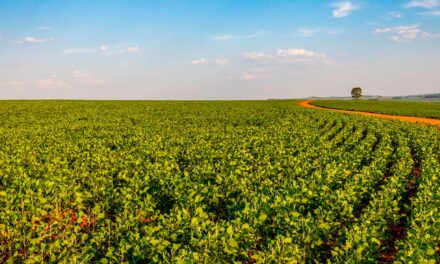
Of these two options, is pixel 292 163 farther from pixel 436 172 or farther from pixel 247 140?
pixel 247 140

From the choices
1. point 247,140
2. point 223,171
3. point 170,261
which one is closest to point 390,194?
point 223,171

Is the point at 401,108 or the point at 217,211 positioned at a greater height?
the point at 401,108

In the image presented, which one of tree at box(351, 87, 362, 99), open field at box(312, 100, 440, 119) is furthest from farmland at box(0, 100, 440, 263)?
tree at box(351, 87, 362, 99)

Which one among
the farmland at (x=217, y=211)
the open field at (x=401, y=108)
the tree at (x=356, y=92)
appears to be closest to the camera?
the farmland at (x=217, y=211)

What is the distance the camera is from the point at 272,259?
6129 millimetres

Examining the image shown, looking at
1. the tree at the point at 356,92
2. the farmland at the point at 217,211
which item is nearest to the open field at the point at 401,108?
the farmland at the point at 217,211

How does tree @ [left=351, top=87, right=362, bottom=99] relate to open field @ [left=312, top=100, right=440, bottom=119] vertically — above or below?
above

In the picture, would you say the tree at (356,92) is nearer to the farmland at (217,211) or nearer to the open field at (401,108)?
the open field at (401,108)

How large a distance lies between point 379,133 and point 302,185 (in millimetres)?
20082

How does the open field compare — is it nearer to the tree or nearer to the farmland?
the farmland

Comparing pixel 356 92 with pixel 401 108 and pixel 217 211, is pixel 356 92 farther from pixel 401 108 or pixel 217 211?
pixel 217 211

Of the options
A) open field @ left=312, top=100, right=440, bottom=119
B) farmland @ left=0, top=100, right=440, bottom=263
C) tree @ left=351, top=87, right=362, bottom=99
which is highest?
tree @ left=351, top=87, right=362, bottom=99

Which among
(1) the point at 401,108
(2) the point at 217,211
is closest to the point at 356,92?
(1) the point at 401,108

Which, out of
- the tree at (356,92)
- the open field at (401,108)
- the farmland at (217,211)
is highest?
the tree at (356,92)
